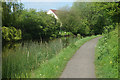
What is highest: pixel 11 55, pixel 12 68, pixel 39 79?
pixel 11 55

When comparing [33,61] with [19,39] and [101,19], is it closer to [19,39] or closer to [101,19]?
[19,39]

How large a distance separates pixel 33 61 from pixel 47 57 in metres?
0.93

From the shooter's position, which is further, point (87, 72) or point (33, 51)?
point (33, 51)

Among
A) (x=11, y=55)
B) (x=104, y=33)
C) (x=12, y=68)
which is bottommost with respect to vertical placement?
(x=12, y=68)

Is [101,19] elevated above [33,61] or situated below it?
above

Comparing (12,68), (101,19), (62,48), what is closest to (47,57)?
(62,48)

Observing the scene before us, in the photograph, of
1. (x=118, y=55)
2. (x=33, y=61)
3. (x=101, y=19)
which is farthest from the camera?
(x=101, y=19)

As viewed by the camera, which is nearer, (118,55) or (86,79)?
(86,79)

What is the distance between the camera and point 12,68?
10.1 ft

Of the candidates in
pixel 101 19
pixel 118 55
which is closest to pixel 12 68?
pixel 118 55

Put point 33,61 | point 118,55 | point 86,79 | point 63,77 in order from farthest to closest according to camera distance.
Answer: point 33,61 → point 118,55 → point 63,77 → point 86,79

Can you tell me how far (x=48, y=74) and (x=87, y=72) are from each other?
3.16 feet

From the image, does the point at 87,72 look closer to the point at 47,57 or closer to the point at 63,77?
the point at 63,77

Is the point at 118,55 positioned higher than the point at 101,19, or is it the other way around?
the point at 101,19
